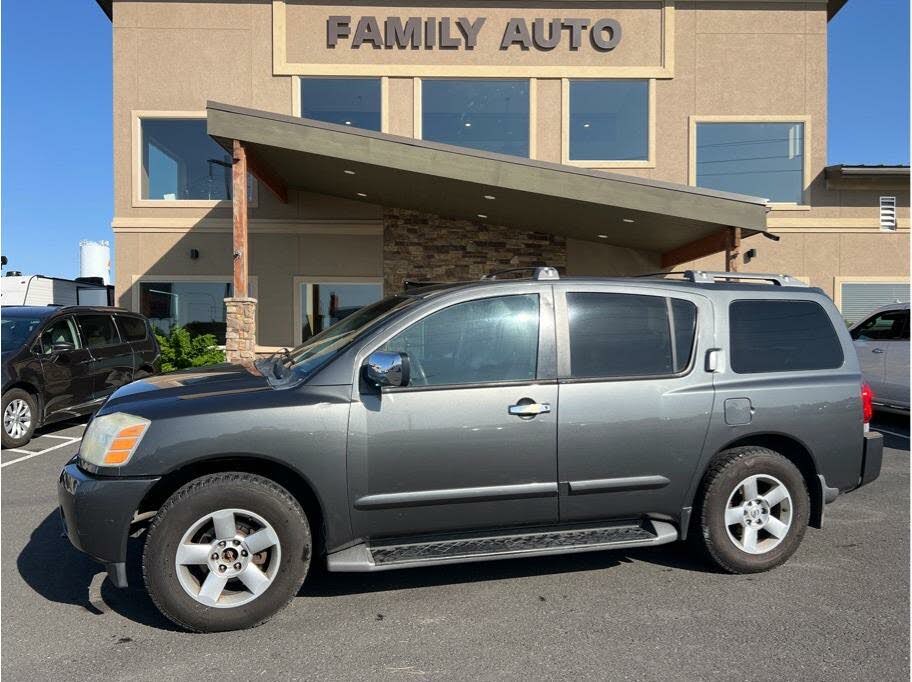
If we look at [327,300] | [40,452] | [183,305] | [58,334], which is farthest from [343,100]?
[40,452]

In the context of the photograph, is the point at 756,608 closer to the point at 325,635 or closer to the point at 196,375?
the point at 325,635

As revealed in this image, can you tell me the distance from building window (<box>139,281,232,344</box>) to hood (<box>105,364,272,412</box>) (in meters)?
10.8

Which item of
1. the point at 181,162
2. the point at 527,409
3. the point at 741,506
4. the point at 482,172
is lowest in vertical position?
the point at 741,506

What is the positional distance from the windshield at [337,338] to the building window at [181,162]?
11048 millimetres

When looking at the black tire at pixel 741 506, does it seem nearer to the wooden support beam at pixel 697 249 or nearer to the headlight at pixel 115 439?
the headlight at pixel 115 439

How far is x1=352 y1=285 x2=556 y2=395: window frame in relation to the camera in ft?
11.5

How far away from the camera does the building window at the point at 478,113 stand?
14.4 m

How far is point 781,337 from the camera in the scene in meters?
4.18

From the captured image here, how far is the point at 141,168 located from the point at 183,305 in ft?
10.2

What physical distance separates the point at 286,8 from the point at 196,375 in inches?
508

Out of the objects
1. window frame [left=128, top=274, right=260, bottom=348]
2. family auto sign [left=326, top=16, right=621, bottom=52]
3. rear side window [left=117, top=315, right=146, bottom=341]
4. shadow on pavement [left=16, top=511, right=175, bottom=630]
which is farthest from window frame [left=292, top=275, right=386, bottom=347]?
shadow on pavement [left=16, top=511, right=175, bottom=630]

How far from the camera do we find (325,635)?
10.5 ft

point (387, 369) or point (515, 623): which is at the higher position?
point (387, 369)

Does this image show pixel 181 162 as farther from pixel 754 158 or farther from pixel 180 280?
pixel 754 158
